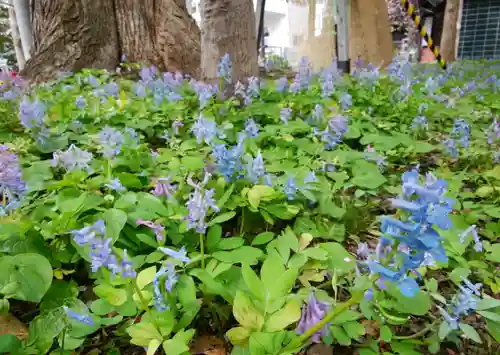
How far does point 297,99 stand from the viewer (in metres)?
3.09

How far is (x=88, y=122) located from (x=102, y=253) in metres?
1.93

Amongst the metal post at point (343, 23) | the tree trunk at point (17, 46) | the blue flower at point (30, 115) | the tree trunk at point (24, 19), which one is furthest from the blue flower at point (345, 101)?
the tree trunk at point (17, 46)

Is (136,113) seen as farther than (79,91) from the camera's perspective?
No

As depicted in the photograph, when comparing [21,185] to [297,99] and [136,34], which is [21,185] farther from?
[136,34]

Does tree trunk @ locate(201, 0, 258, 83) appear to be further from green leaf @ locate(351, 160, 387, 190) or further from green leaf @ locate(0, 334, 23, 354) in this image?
green leaf @ locate(0, 334, 23, 354)

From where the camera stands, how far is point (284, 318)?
921mm

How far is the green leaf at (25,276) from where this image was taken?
1.05 meters

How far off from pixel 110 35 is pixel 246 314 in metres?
4.84

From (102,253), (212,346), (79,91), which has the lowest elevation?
(212,346)

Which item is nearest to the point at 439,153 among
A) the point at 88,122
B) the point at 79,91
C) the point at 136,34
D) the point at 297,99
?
the point at 297,99

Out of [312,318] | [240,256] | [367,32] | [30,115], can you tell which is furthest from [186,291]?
[367,32]

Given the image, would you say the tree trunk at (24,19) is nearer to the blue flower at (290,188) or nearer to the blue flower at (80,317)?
the blue flower at (290,188)

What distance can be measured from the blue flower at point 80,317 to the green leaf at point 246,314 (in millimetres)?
388

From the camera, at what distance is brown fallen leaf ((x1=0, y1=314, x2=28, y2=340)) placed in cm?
112
